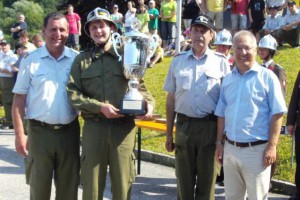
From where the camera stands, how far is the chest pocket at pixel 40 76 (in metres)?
4.66

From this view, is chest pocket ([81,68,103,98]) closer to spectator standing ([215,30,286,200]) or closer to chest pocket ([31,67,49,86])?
chest pocket ([31,67,49,86])

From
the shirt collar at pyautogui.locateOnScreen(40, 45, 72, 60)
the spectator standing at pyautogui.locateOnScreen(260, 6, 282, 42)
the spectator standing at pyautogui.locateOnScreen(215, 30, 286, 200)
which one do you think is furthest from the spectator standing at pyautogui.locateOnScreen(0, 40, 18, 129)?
the spectator standing at pyautogui.locateOnScreen(215, 30, 286, 200)

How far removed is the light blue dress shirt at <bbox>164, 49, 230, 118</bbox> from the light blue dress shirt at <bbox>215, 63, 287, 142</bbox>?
0.39 m

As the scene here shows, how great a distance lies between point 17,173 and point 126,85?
156 inches

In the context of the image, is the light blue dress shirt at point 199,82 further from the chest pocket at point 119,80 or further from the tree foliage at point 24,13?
the tree foliage at point 24,13

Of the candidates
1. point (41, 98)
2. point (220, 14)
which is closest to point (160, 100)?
point (220, 14)

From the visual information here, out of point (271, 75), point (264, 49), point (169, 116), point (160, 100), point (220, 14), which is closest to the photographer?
point (271, 75)

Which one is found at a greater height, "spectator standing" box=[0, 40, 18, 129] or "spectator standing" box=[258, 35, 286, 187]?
"spectator standing" box=[258, 35, 286, 187]

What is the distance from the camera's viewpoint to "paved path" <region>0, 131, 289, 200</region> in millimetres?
6793

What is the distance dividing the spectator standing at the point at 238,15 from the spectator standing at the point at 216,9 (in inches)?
14.0

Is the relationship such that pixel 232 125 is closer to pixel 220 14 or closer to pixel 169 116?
pixel 169 116

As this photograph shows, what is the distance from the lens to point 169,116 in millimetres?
5230

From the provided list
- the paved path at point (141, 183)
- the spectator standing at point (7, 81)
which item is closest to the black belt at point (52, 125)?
the paved path at point (141, 183)

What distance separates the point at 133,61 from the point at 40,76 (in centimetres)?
83
